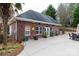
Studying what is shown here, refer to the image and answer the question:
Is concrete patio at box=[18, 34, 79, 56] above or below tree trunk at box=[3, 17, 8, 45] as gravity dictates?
below

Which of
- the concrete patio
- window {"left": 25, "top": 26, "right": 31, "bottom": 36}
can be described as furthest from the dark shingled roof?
the concrete patio

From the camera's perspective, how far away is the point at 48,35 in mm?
11422

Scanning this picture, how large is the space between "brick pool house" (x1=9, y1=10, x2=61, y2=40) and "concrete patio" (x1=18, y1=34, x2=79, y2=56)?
557 millimetres

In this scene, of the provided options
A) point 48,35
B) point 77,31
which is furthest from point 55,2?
point 48,35

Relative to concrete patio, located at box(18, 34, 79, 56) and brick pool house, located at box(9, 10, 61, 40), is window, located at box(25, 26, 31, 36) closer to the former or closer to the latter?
brick pool house, located at box(9, 10, 61, 40)

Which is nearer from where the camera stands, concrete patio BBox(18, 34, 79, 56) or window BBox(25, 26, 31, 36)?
concrete patio BBox(18, 34, 79, 56)

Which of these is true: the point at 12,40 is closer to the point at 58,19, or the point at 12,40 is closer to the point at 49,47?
the point at 49,47

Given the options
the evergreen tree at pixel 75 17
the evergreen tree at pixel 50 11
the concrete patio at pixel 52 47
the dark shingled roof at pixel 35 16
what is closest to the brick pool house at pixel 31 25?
the dark shingled roof at pixel 35 16

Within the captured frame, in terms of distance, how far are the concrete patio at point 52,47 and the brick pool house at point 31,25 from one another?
557 mm

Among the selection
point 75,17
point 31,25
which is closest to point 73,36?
point 75,17

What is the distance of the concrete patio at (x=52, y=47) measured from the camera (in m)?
8.79

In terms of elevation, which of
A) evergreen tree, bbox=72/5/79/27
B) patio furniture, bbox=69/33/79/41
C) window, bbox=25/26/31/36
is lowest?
patio furniture, bbox=69/33/79/41

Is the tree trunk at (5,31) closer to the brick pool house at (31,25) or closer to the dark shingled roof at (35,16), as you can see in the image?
the brick pool house at (31,25)

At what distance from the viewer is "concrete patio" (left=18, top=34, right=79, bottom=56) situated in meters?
8.79
